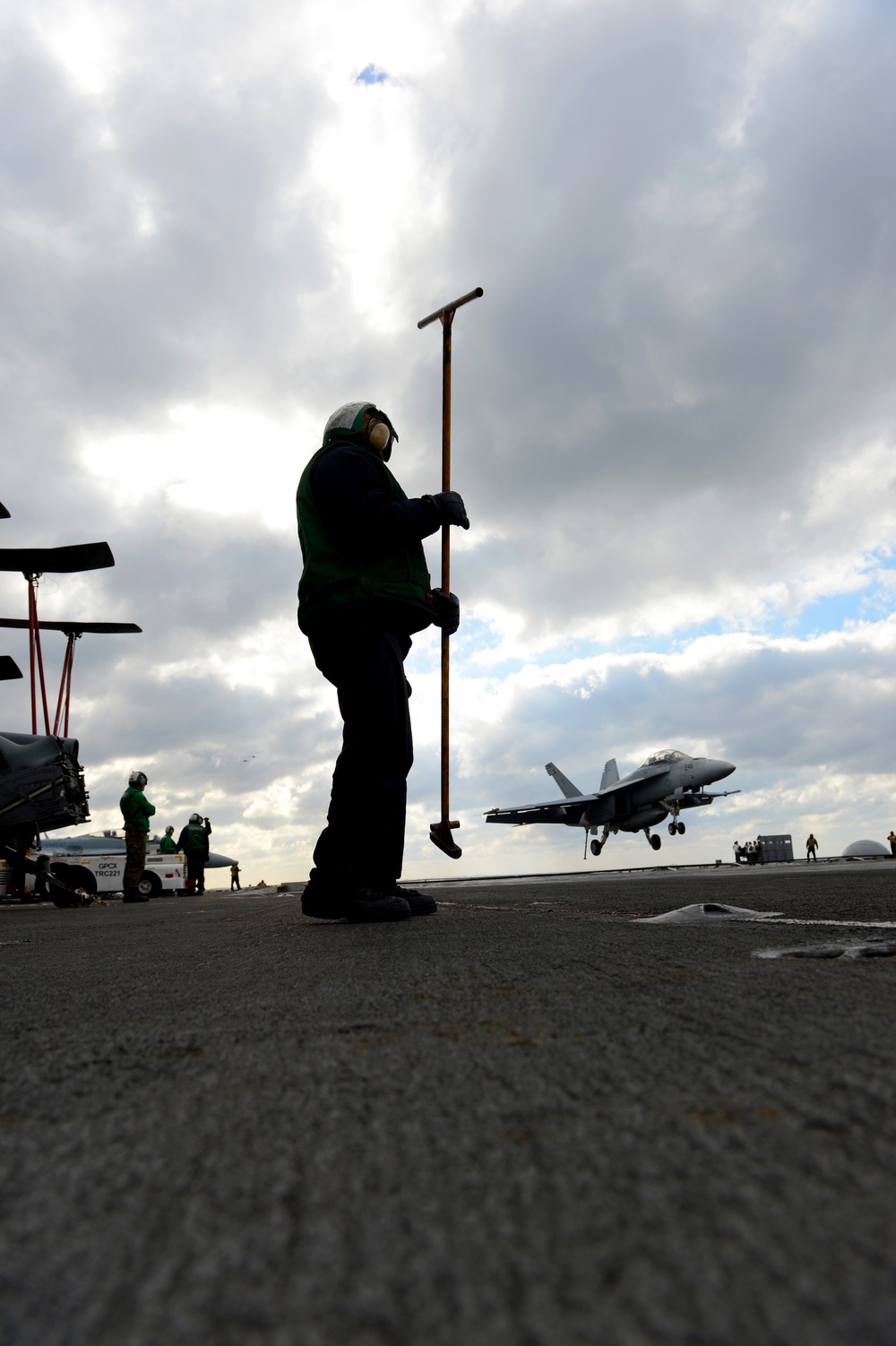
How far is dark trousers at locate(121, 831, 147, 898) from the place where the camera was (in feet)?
32.6

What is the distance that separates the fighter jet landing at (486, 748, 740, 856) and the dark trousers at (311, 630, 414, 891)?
76.1 ft

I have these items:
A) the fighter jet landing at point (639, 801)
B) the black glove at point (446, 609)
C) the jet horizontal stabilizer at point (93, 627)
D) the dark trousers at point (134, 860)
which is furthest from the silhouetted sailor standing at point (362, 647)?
the fighter jet landing at point (639, 801)

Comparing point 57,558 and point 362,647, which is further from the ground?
point 57,558

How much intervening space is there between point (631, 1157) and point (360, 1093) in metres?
0.24

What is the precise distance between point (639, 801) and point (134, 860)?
67.7 ft

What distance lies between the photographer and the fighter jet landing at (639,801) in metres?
25.2

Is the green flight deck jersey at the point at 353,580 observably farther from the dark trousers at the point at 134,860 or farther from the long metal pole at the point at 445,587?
the dark trousers at the point at 134,860

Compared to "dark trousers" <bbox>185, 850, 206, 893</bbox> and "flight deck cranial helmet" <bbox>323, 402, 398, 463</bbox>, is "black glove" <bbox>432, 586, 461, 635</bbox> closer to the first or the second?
"flight deck cranial helmet" <bbox>323, 402, 398, 463</bbox>

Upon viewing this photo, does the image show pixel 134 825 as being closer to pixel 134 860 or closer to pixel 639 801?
pixel 134 860

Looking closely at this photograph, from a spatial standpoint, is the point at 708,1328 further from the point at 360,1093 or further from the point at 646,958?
the point at 646,958

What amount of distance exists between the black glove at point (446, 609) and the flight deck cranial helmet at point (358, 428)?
40 centimetres

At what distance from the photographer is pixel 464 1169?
0.46 m

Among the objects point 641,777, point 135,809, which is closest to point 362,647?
point 135,809

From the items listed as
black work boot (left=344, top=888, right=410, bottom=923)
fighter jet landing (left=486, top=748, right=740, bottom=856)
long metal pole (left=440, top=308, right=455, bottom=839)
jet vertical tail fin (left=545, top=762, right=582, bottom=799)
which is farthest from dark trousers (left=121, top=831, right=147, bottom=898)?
jet vertical tail fin (left=545, top=762, right=582, bottom=799)
